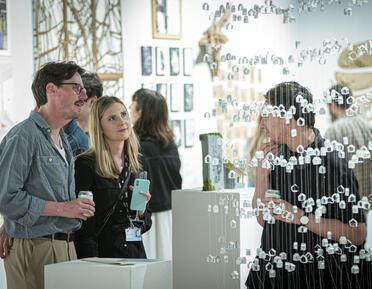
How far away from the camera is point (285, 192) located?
3641 millimetres

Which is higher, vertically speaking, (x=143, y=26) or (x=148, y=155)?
(x=143, y=26)

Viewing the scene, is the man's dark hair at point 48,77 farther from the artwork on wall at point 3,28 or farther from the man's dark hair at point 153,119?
the man's dark hair at point 153,119

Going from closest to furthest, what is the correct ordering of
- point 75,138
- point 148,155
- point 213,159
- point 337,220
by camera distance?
→ point 337,220 < point 213,159 < point 75,138 < point 148,155

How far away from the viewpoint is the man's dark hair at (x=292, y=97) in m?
3.57

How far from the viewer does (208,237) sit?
4.18 metres

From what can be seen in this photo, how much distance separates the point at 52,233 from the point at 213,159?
0.85m

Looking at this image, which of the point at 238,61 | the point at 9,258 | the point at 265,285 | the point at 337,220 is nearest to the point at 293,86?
the point at 238,61

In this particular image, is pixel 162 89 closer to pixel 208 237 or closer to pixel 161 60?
pixel 161 60

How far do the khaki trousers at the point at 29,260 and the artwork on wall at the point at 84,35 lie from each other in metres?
2.17

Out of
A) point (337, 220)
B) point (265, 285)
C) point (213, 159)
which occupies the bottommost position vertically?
point (265, 285)

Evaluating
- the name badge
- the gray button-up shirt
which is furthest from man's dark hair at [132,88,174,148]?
the gray button-up shirt

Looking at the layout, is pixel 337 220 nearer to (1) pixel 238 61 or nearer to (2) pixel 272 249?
(2) pixel 272 249

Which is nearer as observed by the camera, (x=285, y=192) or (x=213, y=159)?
(x=285, y=192)

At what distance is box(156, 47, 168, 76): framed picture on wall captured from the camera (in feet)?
22.0
